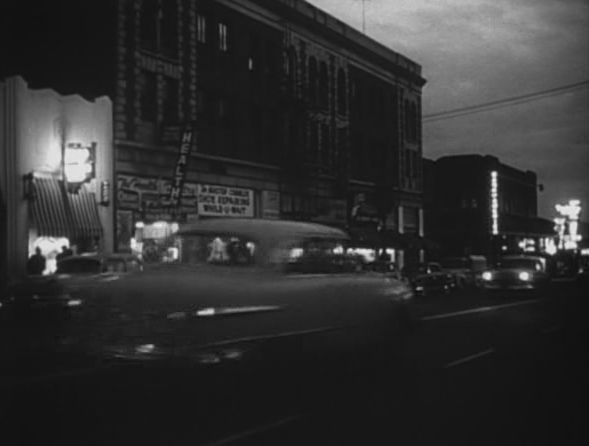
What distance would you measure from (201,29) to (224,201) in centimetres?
678

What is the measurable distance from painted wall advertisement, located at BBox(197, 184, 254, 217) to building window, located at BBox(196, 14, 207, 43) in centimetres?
568

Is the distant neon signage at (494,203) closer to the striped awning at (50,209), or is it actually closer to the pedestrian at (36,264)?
the striped awning at (50,209)

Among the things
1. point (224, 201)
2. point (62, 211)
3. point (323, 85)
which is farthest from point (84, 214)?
point (323, 85)

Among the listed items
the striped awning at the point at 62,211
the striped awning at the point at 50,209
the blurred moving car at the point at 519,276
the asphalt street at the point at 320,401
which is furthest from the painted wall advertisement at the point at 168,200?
the asphalt street at the point at 320,401

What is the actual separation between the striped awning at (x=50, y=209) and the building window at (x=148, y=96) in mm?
5028

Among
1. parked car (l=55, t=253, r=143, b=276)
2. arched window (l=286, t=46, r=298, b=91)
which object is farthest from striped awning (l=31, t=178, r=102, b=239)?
arched window (l=286, t=46, r=298, b=91)

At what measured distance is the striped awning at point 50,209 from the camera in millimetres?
25438

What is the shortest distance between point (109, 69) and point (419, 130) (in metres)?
29.6

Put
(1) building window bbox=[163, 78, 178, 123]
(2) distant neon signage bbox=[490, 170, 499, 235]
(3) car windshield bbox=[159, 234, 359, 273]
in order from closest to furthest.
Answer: (3) car windshield bbox=[159, 234, 359, 273] → (1) building window bbox=[163, 78, 178, 123] → (2) distant neon signage bbox=[490, 170, 499, 235]

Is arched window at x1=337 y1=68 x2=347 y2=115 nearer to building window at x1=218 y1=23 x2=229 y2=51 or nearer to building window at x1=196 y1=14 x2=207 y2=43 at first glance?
building window at x1=218 y1=23 x2=229 y2=51

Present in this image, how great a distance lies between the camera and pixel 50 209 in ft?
84.6

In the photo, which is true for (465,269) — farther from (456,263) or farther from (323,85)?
(323,85)

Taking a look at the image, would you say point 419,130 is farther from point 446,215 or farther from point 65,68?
point 65,68

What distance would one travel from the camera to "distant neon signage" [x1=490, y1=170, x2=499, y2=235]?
66750 millimetres
